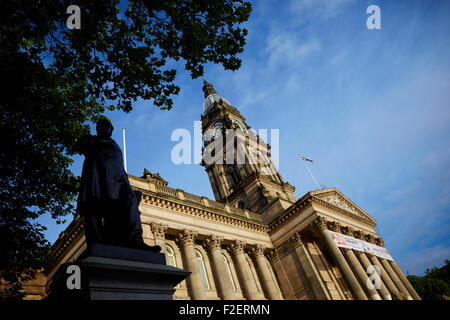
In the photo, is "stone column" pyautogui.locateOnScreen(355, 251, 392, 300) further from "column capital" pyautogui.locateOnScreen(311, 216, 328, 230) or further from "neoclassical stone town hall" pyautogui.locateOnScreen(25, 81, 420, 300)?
"column capital" pyautogui.locateOnScreen(311, 216, 328, 230)

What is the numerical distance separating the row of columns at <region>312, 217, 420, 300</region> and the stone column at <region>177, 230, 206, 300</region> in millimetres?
12365

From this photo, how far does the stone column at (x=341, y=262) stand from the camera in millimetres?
21005

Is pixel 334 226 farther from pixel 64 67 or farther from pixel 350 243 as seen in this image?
pixel 64 67

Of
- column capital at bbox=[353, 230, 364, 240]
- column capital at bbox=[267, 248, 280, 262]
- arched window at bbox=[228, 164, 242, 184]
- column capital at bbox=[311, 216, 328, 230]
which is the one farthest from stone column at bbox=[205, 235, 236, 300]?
column capital at bbox=[353, 230, 364, 240]

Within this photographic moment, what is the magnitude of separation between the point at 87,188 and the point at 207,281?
16970 mm

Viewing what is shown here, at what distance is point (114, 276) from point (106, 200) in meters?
1.33

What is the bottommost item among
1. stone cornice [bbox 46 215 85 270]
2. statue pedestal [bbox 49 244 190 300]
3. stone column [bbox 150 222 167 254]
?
statue pedestal [bbox 49 244 190 300]

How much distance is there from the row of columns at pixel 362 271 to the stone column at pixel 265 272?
18.7 ft

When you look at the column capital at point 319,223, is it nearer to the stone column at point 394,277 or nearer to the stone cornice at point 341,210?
the stone cornice at point 341,210

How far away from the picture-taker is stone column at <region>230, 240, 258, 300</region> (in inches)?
809

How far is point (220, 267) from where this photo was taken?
19.4 metres

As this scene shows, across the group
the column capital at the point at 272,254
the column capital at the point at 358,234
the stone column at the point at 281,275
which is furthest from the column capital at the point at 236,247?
the column capital at the point at 358,234

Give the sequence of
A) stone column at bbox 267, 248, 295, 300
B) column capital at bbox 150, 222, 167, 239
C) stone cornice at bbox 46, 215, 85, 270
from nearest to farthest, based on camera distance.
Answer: column capital at bbox 150, 222, 167, 239 → stone cornice at bbox 46, 215, 85, 270 → stone column at bbox 267, 248, 295, 300
